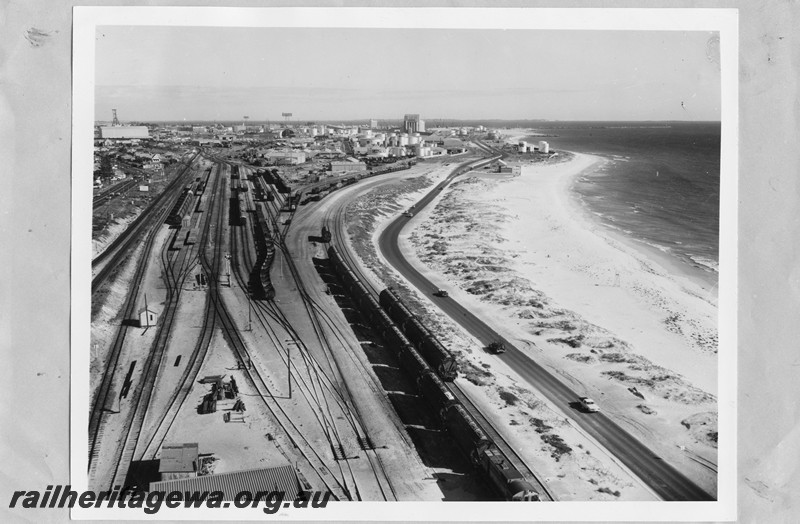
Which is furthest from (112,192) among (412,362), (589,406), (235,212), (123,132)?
(589,406)

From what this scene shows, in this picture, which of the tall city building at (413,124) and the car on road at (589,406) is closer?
the car on road at (589,406)

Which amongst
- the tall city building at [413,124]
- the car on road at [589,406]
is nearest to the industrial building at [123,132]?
the tall city building at [413,124]

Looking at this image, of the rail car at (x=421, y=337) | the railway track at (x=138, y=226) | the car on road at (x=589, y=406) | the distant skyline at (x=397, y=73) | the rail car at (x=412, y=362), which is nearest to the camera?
the distant skyline at (x=397, y=73)

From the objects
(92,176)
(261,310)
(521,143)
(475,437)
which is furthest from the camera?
(521,143)

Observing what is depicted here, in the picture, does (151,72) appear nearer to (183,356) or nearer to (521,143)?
(183,356)

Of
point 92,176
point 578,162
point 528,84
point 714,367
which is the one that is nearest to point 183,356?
point 92,176

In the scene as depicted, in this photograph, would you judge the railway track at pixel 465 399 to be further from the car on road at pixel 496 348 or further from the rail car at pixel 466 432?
the car on road at pixel 496 348
